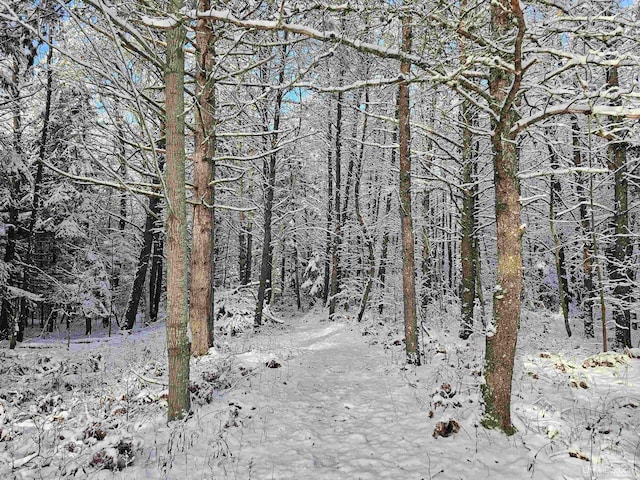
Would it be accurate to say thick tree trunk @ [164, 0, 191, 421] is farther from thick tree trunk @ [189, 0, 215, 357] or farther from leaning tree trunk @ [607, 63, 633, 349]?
leaning tree trunk @ [607, 63, 633, 349]

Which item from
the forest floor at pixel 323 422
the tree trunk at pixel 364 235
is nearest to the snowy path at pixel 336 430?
the forest floor at pixel 323 422

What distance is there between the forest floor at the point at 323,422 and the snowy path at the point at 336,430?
21 mm

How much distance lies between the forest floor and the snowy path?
21 mm

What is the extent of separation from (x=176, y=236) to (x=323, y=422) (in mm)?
3122

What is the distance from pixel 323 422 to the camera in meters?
4.93

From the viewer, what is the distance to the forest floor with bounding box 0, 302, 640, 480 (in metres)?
3.47

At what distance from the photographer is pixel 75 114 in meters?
16.3

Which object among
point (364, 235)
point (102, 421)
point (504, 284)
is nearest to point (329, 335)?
point (364, 235)

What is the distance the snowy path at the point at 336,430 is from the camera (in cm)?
357

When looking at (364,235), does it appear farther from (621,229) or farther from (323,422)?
(323,422)

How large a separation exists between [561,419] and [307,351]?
6883 millimetres

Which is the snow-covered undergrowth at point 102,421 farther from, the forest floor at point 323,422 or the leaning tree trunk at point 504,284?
the leaning tree trunk at point 504,284

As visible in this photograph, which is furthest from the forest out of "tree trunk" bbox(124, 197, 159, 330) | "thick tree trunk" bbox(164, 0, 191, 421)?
"tree trunk" bbox(124, 197, 159, 330)

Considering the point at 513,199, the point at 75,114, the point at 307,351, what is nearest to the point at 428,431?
the point at 513,199
